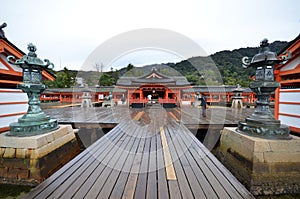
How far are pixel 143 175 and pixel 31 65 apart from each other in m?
4.11

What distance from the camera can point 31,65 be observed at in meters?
3.80

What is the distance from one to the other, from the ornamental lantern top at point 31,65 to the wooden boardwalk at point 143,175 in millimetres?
2601

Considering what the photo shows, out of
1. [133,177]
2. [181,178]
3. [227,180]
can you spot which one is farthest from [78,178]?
[227,180]

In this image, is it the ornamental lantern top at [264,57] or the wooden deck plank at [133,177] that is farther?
the ornamental lantern top at [264,57]

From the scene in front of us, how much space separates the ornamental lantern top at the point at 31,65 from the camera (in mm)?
3713

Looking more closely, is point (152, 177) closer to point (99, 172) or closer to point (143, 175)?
point (143, 175)

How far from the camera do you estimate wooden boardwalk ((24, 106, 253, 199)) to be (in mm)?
2137

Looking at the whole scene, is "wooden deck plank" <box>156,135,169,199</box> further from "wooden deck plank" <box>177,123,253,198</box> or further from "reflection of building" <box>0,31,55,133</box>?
"reflection of building" <box>0,31,55,133</box>

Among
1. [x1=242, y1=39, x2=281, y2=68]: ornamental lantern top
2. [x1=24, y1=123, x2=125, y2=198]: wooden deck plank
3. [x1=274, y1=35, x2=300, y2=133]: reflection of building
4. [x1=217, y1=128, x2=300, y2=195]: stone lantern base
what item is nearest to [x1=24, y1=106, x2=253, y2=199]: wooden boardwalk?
[x1=24, y1=123, x2=125, y2=198]: wooden deck plank

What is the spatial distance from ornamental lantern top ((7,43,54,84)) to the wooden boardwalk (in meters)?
2.60

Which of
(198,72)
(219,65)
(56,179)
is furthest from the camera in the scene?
(219,65)

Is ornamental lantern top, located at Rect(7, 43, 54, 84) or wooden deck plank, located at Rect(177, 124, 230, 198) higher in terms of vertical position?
ornamental lantern top, located at Rect(7, 43, 54, 84)

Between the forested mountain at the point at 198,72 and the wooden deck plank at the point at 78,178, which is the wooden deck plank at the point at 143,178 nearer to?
the wooden deck plank at the point at 78,178

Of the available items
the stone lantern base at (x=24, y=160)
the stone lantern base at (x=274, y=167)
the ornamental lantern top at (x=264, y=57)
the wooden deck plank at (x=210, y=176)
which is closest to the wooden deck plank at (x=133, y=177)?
the wooden deck plank at (x=210, y=176)
